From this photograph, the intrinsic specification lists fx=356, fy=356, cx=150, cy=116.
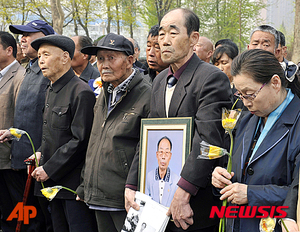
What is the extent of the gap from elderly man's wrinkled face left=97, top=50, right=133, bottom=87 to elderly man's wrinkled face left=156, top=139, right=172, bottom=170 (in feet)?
3.13

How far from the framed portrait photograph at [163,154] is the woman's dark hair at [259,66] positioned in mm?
501

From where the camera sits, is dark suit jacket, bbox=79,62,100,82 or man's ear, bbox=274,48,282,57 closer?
man's ear, bbox=274,48,282,57

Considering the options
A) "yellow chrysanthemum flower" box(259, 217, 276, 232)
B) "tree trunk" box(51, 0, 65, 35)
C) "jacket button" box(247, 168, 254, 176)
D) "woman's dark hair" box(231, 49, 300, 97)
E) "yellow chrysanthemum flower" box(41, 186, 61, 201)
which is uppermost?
"tree trunk" box(51, 0, 65, 35)

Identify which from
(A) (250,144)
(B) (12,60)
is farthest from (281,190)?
(B) (12,60)

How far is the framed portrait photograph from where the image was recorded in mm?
2523

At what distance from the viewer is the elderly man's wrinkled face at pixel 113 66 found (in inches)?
130

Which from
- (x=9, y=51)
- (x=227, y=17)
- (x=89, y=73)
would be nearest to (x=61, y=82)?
(x=89, y=73)

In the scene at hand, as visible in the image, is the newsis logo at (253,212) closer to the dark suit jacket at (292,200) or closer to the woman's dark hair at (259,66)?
the dark suit jacket at (292,200)

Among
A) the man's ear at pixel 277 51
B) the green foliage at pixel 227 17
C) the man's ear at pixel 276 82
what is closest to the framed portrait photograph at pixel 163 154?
the man's ear at pixel 276 82

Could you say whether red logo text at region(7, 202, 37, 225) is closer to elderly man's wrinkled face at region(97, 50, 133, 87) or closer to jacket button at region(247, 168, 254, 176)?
elderly man's wrinkled face at region(97, 50, 133, 87)

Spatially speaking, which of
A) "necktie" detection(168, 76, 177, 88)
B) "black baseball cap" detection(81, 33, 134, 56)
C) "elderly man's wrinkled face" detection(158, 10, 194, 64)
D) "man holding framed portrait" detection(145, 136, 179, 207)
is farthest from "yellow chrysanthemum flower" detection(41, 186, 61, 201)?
"elderly man's wrinkled face" detection(158, 10, 194, 64)

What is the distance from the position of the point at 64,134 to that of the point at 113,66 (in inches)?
38.3

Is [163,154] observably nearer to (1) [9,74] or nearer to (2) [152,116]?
(2) [152,116]

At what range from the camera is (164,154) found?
264 centimetres
